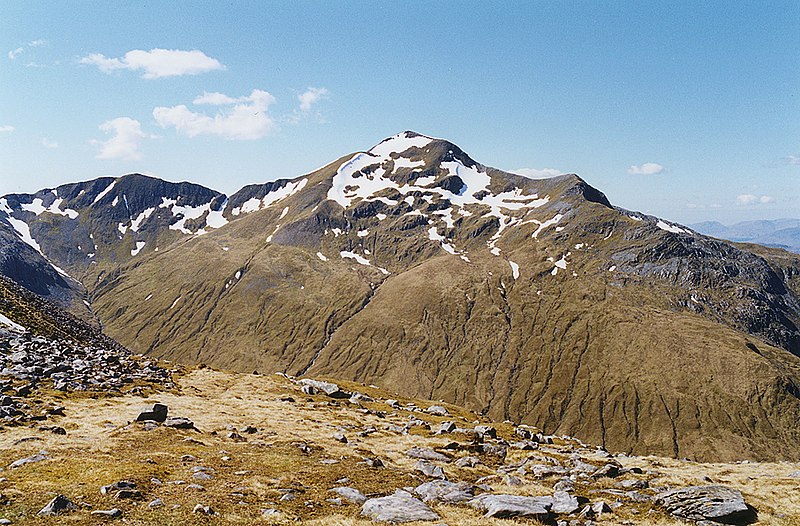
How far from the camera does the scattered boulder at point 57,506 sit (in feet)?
70.5

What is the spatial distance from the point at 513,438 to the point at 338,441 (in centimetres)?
2122

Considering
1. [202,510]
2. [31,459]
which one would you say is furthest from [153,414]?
[202,510]

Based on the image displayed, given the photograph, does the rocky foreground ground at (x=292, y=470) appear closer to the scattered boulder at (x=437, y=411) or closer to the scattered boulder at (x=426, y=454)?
the scattered boulder at (x=426, y=454)

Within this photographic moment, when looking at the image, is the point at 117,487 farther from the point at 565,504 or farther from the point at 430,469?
the point at 565,504

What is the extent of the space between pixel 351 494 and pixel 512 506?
9.25m

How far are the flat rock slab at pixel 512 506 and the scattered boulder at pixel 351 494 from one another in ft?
21.0

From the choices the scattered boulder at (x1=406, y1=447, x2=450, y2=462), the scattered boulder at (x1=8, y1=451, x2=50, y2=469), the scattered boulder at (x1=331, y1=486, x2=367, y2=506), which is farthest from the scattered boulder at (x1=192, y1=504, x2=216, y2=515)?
the scattered boulder at (x1=406, y1=447, x2=450, y2=462)

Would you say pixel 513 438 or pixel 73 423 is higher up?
pixel 73 423

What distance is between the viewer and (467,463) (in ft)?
128

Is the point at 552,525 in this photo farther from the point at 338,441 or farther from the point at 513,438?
the point at 513,438

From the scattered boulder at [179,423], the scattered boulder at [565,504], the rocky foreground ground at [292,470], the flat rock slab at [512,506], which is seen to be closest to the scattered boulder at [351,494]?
the rocky foreground ground at [292,470]

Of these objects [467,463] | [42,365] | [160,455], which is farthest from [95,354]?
[467,463]

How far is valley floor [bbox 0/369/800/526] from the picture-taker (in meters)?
24.1

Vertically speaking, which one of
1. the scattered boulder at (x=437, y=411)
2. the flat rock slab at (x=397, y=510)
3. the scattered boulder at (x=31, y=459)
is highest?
the flat rock slab at (x=397, y=510)
